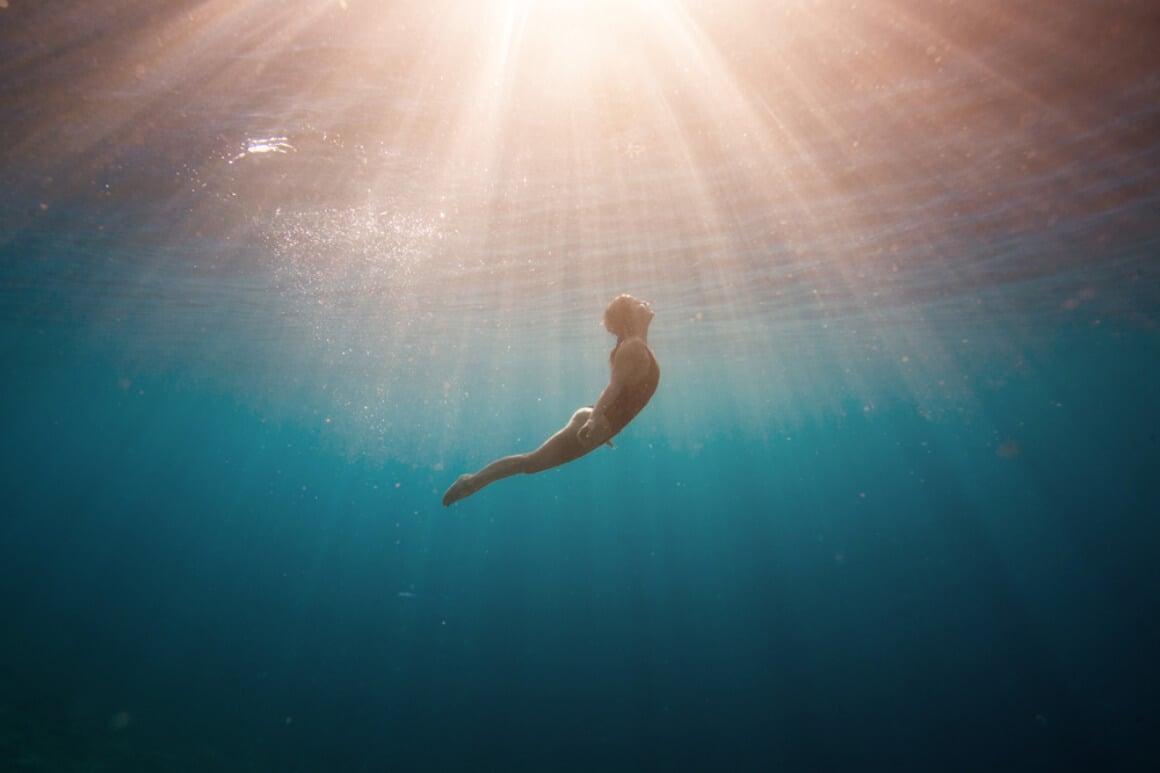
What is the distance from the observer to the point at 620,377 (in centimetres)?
452

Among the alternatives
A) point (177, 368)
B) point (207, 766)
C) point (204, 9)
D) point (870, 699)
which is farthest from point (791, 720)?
point (177, 368)

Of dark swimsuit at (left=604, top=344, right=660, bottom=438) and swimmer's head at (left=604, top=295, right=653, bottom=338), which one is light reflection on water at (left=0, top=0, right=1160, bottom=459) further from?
dark swimsuit at (left=604, top=344, right=660, bottom=438)

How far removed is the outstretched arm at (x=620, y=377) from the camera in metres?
4.43

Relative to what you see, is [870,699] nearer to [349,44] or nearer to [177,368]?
[349,44]

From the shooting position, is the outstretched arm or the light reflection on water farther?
the light reflection on water

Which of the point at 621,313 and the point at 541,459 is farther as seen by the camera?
the point at 541,459

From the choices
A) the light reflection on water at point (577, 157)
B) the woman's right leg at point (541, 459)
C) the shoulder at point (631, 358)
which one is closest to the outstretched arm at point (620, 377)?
the shoulder at point (631, 358)

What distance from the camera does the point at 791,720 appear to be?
16797mm

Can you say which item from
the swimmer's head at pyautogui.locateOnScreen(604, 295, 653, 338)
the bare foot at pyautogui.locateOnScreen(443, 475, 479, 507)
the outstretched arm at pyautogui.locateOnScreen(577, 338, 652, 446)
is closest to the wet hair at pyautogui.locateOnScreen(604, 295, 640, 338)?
the swimmer's head at pyautogui.locateOnScreen(604, 295, 653, 338)

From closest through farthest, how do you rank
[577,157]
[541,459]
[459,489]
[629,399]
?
1. [629,399]
2. [541,459]
3. [459,489]
4. [577,157]

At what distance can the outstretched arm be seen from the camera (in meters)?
4.43

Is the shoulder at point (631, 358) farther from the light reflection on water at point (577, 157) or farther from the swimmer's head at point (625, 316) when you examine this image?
the light reflection on water at point (577, 157)

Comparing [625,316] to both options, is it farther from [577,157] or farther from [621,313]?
[577,157]

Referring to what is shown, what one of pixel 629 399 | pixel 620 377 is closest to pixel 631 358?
pixel 620 377
